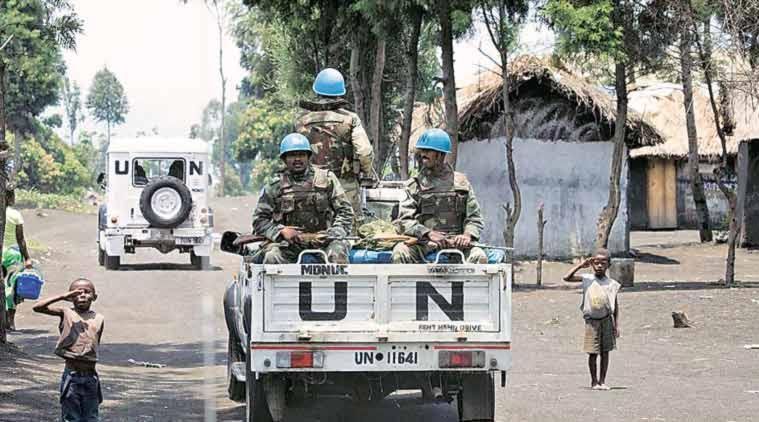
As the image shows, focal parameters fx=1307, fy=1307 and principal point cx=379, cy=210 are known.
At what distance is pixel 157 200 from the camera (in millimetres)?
26953

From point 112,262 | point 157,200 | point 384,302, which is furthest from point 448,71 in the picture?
point 384,302

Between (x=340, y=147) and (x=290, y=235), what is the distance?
7.52ft

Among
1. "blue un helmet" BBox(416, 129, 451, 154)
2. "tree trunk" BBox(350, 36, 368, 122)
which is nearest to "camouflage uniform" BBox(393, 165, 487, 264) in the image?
"blue un helmet" BBox(416, 129, 451, 154)

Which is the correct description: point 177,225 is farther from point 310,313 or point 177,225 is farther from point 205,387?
point 310,313

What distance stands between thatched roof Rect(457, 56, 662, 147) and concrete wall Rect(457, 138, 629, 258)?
769 millimetres

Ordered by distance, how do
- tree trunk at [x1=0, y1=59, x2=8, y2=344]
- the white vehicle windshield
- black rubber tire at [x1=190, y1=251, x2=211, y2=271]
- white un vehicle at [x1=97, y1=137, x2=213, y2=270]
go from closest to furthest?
tree trunk at [x1=0, y1=59, x2=8, y2=344] → white un vehicle at [x1=97, y1=137, x2=213, y2=270] → the white vehicle windshield → black rubber tire at [x1=190, y1=251, x2=211, y2=271]

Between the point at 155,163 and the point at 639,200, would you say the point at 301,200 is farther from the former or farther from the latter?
the point at 639,200

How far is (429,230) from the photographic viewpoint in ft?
31.4

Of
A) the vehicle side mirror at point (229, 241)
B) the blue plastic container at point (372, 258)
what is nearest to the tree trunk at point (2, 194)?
the vehicle side mirror at point (229, 241)

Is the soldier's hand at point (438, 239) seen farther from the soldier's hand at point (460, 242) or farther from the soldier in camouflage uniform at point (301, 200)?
the soldier in camouflage uniform at point (301, 200)

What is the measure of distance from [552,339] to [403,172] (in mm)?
9664

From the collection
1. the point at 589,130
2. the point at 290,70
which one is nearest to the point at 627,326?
the point at 589,130

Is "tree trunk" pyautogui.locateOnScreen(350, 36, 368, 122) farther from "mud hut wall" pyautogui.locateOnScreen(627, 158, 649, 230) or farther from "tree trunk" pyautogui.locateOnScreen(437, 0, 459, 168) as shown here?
"mud hut wall" pyautogui.locateOnScreen(627, 158, 649, 230)

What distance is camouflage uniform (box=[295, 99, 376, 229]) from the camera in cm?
1150
